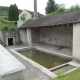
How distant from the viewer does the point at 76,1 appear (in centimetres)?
3841

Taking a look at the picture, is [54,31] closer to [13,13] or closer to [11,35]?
[11,35]

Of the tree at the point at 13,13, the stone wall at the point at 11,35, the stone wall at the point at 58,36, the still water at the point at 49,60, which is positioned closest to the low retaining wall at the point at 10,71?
the still water at the point at 49,60

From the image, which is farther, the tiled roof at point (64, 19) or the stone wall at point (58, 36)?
the stone wall at point (58, 36)

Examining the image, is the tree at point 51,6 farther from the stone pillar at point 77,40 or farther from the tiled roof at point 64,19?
the stone pillar at point 77,40

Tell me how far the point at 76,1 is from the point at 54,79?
39058 millimetres

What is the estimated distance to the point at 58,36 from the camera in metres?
15.3

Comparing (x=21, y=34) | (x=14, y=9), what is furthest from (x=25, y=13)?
(x=21, y=34)

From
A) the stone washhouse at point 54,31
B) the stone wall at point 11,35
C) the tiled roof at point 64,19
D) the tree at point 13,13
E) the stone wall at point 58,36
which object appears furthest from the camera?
the tree at point 13,13

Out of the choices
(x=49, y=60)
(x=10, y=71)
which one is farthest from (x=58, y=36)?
(x=10, y=71)

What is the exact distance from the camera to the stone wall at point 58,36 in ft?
45.4

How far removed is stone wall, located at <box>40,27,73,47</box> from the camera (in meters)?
13.8

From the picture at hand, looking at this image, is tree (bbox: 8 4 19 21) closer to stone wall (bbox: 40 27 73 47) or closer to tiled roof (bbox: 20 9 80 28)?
stone wall (bbox: 40 27 73 47)

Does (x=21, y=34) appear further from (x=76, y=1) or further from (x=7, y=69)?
(x=76, y=1)

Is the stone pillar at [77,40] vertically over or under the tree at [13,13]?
under
